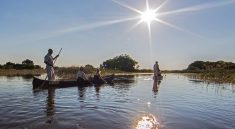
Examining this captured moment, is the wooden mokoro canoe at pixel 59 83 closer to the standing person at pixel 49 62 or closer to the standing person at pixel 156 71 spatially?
the standing person at pixel 49 62

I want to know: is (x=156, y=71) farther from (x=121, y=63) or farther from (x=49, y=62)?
(x=121, y=63)

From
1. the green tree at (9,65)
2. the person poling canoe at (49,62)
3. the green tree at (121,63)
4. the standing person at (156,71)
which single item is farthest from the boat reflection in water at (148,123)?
the green tree at (121,63)

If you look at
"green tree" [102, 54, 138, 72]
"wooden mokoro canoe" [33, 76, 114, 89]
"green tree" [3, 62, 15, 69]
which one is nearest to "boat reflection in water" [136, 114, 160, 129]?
"wooden mokoro canoe" [33, 76, 114, 89]

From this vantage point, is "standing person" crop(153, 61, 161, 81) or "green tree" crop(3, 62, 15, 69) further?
"green tree" crop(3, 62, 15, 69)

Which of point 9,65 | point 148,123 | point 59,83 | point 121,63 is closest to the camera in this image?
point 148,123

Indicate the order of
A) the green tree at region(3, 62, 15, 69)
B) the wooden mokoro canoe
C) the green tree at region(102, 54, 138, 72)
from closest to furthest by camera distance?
1. the wooden mokoro canoe
2. the green tree at region(3, 62, 15, 69)
3. the green tree at region(102, 54, 138, 72)

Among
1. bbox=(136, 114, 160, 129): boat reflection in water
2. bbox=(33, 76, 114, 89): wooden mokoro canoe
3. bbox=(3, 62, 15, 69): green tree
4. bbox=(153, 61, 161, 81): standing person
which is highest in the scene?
bbox=(3, 62, 15, 69): green tree

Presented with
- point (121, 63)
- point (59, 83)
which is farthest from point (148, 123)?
point (121, 63)

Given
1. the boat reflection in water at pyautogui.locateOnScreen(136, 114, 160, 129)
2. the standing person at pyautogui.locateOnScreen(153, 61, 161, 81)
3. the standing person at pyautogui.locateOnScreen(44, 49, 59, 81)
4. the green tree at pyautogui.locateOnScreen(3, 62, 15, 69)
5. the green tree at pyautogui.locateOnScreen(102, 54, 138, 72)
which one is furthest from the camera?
the green tree at pyautogui.locateOnScreen(102, 54, 138, 72)

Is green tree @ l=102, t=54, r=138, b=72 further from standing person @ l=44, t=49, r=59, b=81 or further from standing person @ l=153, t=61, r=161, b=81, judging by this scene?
standing person @ l=44, t=49, r=59, b=81

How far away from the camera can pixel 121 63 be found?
373 ft

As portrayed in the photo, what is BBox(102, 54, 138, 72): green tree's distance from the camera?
11325 cm

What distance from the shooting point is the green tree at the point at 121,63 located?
113250 mm

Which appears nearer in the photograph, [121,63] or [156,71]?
[156,71]
